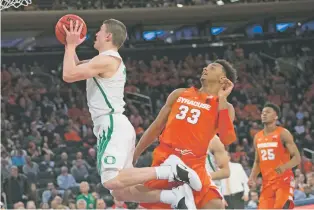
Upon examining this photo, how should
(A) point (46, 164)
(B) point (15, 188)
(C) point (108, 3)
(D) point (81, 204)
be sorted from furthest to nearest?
(C) point (108, 3)
(A) point (46, 164)
(B) point (15, 188)
(D) point (81, 204)

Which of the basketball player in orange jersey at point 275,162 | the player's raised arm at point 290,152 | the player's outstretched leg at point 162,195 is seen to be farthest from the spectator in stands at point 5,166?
the player's outstretched leg at point 162,195

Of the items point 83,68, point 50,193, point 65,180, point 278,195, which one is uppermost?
point 83,68

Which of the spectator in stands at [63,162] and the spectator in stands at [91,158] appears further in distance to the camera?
the spectator in stands at [91,158]

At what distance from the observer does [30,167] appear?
17.0 meters

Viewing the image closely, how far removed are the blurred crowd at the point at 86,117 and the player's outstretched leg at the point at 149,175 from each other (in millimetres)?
6589

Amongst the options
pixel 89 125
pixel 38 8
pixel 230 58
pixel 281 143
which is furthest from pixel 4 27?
pixel 281 143

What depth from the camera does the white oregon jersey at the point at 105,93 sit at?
7055 millimetres

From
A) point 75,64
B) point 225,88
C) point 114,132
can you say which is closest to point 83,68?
point 75,64

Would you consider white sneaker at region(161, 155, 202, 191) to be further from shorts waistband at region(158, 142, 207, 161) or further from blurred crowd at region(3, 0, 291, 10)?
blurred crowd at region(3, 0, 291, 10)

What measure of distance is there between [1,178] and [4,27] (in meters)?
8.45

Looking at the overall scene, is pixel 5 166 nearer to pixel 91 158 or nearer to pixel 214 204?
pixel 91 158

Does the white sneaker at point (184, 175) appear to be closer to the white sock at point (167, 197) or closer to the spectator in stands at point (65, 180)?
the white sock at point (167, 197)

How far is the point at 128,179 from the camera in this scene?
6.89 metres

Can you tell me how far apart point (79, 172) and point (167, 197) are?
1007cm
